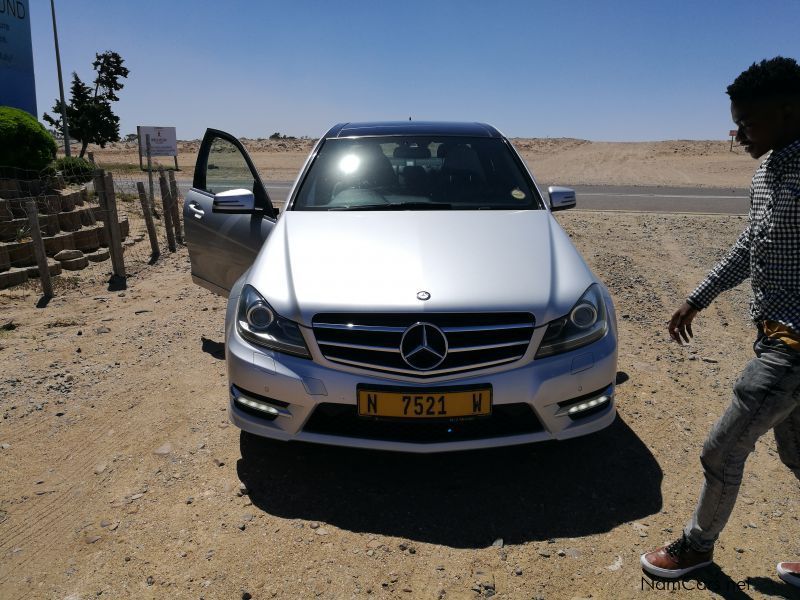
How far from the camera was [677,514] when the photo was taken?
3.09 m

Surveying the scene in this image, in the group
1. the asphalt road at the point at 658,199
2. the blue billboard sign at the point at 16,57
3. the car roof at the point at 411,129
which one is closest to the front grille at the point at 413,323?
the car roof at the point at 411,129

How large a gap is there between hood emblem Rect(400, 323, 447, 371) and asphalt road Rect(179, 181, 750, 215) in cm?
1169

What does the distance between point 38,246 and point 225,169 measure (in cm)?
290

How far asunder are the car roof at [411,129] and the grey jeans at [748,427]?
116 inches

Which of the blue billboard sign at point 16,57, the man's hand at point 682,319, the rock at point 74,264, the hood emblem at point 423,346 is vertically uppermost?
the blue billboard sign at point 16,57

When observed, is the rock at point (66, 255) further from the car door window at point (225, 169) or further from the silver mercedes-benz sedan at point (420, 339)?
the silver mercedes-benz sedan at point (420, 339)

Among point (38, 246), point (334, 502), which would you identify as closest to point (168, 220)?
point (38, 246)

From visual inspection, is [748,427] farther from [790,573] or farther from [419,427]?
[419,427]

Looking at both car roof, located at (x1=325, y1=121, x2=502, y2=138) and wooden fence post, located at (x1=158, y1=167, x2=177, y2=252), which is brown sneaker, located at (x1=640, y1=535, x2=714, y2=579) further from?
wooden fence post, located at (x1=158, y1=167, x2=177, y2=252)

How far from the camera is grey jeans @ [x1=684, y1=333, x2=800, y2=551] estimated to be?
2225 millimetres

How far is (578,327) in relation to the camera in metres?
3.15

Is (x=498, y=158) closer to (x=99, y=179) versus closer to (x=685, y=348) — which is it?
(x=685, y=348)

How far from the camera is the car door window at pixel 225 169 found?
17.5 ft

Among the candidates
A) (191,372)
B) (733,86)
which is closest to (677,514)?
(733,86)
